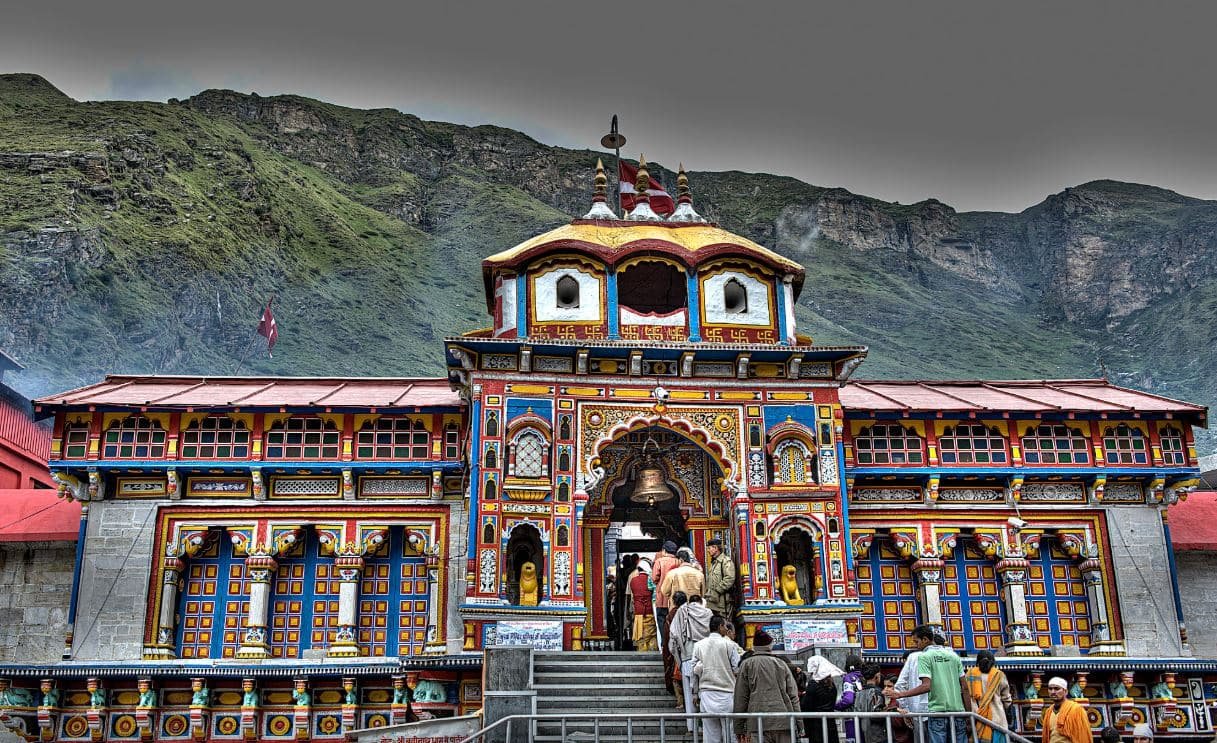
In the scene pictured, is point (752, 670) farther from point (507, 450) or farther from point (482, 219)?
point (482, 219)

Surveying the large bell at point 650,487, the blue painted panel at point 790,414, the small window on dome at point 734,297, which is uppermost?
the small window on dome at point 734,297

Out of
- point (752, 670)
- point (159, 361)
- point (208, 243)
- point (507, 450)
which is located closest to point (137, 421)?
point (507, 450)

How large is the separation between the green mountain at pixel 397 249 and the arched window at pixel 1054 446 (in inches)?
1689

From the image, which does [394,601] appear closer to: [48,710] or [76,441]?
[48,710]

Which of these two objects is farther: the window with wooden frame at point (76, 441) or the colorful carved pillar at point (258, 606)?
the window with wooden frame at point (76, 441)

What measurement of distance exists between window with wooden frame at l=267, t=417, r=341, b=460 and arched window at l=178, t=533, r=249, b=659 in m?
2.00

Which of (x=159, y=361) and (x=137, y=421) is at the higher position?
(x=159, y=361)

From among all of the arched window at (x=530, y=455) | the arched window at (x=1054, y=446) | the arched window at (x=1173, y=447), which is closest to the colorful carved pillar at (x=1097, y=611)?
the arched window at (x=1054, y=446)

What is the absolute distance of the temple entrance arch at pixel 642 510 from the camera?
2194 cm

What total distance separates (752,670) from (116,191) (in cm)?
6852

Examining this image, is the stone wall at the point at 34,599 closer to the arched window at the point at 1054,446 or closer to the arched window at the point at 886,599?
the arched window at the point at 886,599

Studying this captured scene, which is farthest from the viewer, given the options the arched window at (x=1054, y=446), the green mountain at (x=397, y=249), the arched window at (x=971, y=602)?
the green mountain at (x=397, y=249)

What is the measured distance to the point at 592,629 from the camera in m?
21.7

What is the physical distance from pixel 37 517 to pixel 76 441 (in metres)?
2.02
